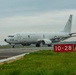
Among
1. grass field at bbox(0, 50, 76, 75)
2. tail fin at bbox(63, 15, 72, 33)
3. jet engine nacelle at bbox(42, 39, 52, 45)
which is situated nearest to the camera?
grass field at bbox(0, 50, 76, 75)

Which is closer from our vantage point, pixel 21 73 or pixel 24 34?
pixel 21 73

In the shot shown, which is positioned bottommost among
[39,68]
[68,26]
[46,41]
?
[46,41]

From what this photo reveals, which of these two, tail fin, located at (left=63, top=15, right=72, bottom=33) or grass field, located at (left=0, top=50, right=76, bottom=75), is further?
tail fin, located at (left=63, top=15, right=72, bottom=33)

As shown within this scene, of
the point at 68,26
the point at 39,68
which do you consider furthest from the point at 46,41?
the point at 39,68

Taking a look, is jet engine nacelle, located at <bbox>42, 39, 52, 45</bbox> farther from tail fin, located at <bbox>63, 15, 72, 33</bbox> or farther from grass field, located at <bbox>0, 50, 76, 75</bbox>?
grass field, located at <bbox>0, 50, 76, 75</bbox>

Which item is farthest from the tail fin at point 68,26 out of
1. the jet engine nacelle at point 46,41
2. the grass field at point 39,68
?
the grass field at point 39,68

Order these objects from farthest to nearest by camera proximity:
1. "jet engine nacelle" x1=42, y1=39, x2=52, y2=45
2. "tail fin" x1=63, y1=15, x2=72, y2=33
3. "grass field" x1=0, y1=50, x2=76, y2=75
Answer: "tail fin" x1=63, y1=15, x2=72, y2=33, "jet engine nacelle" x1=42, y1=39, x2=52, y2=45, "grass field" x1=0, y1=50, x2=76, y2=75

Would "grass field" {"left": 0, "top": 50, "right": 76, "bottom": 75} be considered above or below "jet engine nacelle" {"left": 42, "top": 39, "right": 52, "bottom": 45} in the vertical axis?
above

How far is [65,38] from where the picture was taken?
95062mm

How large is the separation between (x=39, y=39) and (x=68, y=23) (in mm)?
16246

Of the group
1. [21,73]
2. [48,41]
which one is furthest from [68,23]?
[21,73]

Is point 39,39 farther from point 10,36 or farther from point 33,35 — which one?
point 10,36

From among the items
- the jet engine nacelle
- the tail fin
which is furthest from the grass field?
the tail fin

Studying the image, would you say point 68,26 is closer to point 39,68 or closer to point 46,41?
point 46,41
